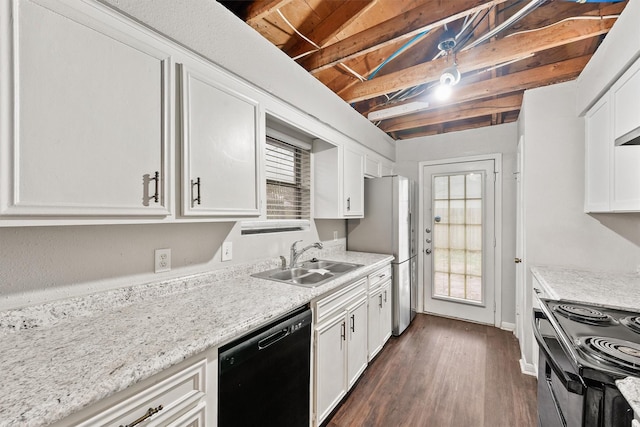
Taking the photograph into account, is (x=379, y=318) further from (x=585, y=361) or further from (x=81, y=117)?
(x=81, y=117)

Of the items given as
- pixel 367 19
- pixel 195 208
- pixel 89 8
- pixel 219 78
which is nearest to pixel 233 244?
pixel 195 208

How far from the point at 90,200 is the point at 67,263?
40cm

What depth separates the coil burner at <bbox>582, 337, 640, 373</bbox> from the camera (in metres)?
0.87

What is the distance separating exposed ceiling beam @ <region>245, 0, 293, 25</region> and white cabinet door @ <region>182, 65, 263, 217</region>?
589 millimetres

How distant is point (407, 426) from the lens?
5.83 feet

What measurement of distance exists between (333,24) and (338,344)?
227 centimetres

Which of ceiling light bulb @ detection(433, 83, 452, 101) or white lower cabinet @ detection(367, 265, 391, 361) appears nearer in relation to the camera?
ceiling light bulb @ detection(433, 83, 452, 101)

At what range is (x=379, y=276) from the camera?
256 cm

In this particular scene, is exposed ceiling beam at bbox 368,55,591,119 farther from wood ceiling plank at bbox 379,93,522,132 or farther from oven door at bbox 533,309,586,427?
oven door at bbox 533,309,586,427

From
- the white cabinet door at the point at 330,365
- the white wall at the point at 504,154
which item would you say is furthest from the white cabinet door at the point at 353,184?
the white wall at the point at 504,154

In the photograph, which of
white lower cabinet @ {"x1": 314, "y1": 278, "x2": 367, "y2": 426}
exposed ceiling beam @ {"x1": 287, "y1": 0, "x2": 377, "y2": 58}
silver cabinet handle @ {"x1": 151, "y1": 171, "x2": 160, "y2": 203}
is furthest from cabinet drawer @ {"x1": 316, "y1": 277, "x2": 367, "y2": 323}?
exposed ceiling beam @ {"x1": 287, "y1": 0, "x2": 377, "y2": 58}

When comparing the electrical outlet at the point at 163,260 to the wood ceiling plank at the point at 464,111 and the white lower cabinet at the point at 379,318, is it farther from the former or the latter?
the wood ceiling plank at the point at 464,111

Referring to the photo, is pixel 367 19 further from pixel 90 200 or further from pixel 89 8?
pixel 90 200

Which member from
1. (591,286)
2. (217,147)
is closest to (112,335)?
(217,147)
